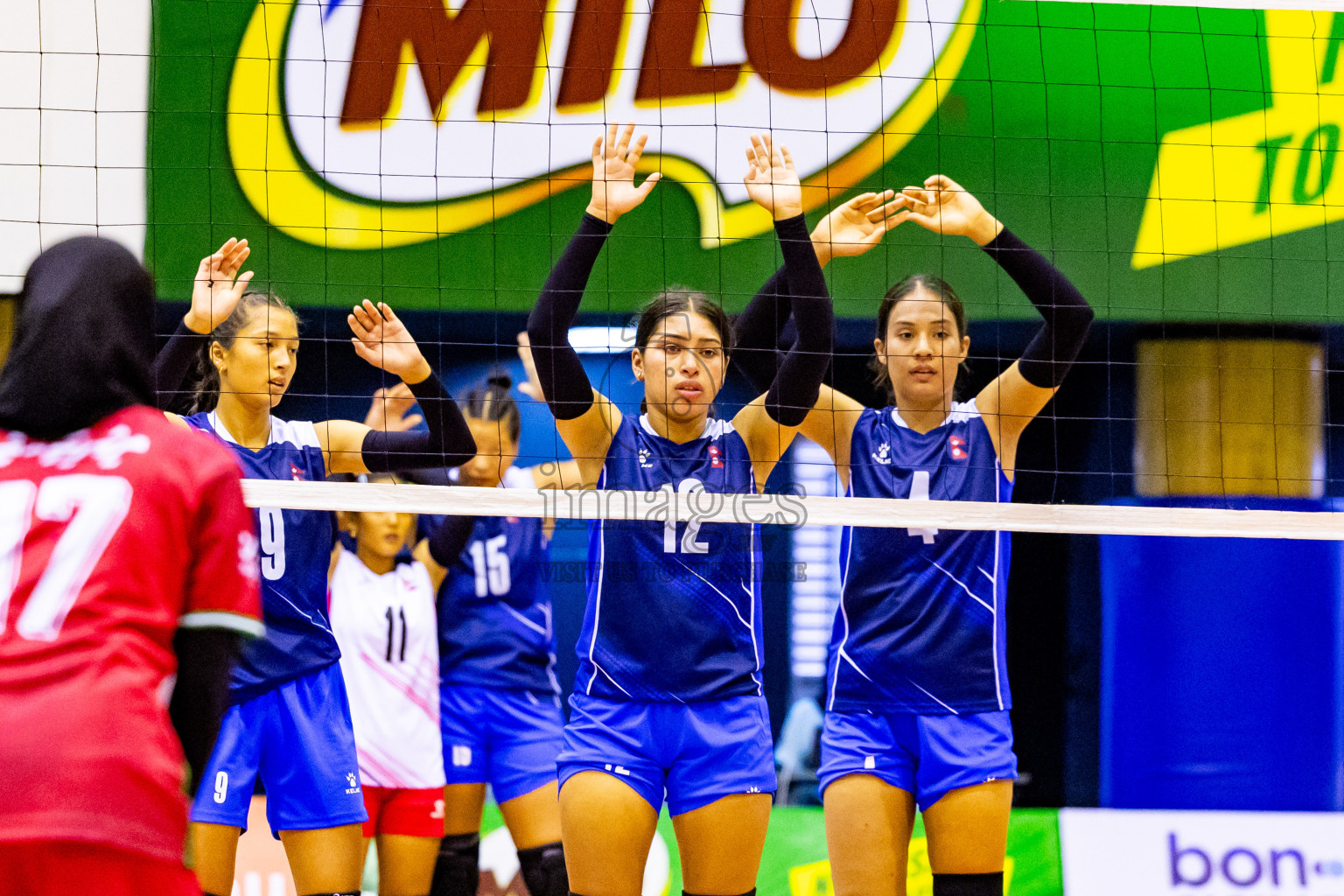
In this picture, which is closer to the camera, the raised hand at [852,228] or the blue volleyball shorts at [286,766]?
the blue volleyball shorts at [286,766]

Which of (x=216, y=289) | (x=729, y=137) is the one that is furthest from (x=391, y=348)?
(x=729, y=137)

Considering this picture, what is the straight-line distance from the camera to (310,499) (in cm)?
363

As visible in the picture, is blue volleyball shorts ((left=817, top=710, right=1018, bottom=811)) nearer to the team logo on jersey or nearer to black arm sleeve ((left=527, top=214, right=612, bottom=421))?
black arm sleeve ((left=527, top=214, right=612, bottom=421))

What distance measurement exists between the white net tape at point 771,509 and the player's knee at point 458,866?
54.9 inches

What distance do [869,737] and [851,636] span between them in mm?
343

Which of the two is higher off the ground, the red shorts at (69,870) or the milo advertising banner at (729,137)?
the milo advertising banner at (729,137)

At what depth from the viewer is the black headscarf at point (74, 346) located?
1.71 m

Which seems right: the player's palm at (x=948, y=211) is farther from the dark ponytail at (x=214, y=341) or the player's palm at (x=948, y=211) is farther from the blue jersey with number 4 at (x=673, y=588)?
the dark ponytail at (x=214, y=341)

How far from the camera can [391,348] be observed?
3934mm

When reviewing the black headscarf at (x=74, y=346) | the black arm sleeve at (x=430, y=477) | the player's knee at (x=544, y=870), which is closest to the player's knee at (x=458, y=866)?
the player's knee at (x=544, y=870)

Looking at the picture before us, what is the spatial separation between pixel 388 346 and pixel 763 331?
1203 millimetres

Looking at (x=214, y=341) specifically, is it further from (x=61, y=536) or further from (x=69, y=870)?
(x=69, y=870)

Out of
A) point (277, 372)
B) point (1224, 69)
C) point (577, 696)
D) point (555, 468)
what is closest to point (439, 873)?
point (577, 696)

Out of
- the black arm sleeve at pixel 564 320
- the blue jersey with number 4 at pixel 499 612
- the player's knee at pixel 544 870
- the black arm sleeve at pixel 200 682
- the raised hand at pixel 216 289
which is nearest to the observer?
the black arm sleeve at pixel 200 682
